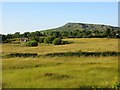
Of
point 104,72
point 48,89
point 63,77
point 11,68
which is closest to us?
point 48,89

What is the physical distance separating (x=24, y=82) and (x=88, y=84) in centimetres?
406

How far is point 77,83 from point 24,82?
335cm

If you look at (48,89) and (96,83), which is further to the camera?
(96,83)

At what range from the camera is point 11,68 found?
27.9 m

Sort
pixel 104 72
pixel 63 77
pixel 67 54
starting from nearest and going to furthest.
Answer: pixel 63 77
pixel 104 72
pixel 67 54

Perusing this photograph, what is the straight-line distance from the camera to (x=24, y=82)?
19422 mm

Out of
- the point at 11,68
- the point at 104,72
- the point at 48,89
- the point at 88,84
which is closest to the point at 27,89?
the point at 48,89

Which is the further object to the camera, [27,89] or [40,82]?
[40,82]

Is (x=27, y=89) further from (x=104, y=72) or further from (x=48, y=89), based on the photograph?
(x=104, y=72)

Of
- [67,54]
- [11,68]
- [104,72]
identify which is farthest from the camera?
[67,54]

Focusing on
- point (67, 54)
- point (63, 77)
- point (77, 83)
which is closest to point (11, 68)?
point (63, 77)

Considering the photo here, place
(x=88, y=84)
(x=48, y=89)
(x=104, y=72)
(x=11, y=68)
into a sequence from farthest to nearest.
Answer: (x=11, y=68), (x=104, y=72), (x=88, y=84), (x=48, y=89)

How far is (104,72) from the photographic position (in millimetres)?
24469

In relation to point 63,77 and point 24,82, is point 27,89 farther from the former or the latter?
point 63,77
